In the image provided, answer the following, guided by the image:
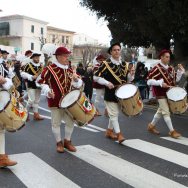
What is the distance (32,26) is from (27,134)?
84759 mm

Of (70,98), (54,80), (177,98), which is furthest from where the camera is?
(177,98)

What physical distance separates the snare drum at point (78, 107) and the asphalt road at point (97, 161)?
26.0 inches

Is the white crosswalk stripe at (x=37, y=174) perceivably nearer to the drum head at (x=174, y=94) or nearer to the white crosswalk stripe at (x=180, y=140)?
the white crosswalk stripe at (x=180, y=140)

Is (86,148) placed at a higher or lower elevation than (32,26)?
lower

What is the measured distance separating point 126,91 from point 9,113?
2.71m

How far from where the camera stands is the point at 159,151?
6.97 meters

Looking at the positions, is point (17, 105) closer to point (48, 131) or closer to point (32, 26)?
point (48, 131)

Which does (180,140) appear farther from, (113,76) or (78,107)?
(78,107)

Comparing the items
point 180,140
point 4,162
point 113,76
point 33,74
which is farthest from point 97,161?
point 33,74

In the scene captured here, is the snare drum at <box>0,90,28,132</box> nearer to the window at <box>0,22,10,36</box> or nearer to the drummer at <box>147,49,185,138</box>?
the drummer at <box>147,49,185,138</box>

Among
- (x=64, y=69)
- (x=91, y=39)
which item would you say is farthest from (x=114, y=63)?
(x=91, y=39)

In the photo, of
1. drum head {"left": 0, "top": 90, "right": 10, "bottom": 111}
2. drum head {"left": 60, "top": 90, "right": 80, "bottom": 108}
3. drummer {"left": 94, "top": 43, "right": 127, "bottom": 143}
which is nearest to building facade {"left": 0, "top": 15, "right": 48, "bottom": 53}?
drummer {"left": 94, "top": 43, "right": 127, "bottom": 143}

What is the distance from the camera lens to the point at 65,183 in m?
5.17

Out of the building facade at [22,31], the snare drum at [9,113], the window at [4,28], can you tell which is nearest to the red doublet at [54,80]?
the snare drum at [9,113]
